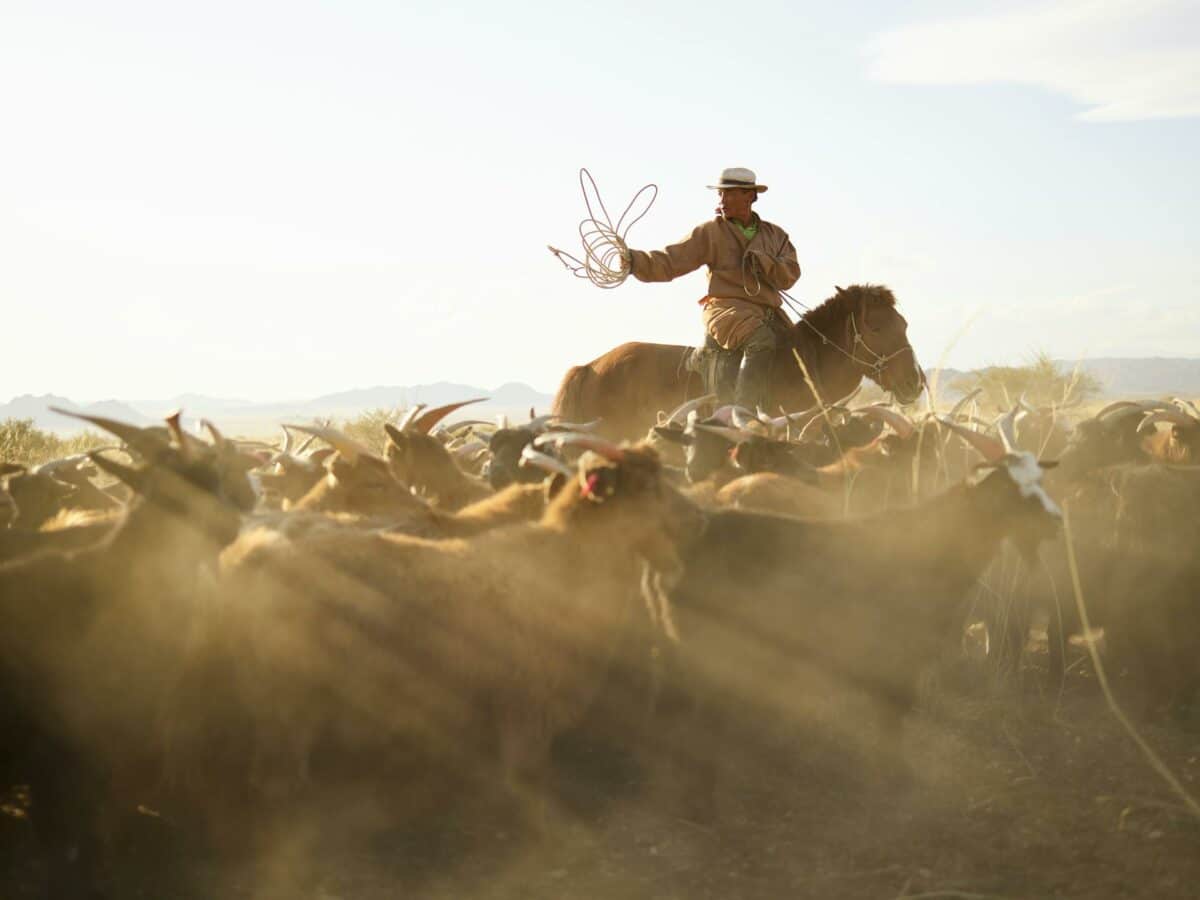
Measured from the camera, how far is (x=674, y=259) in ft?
40.4

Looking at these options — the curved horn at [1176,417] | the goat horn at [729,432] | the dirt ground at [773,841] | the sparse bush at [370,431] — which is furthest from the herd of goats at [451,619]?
the sparse bush at [370,431]

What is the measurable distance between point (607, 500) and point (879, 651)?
2.14m

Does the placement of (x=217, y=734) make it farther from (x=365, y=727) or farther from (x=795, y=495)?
(x=795, y=495)

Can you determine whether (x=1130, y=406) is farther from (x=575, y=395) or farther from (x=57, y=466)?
(x=57, y=466)

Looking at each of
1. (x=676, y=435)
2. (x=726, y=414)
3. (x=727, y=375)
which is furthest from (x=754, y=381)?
(x=676, y=435)

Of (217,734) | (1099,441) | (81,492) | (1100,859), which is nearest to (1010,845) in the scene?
(1100,859)

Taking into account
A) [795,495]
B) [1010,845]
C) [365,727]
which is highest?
[795,495]

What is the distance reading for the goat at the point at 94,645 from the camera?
5.35 m

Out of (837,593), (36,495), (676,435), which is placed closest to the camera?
(837,593)

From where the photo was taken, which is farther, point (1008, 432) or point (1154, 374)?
point (1154, 374)

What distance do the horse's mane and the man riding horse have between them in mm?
652

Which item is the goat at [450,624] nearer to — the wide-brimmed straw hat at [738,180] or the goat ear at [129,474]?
the goat ear at [129,474]

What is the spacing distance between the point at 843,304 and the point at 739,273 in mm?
1393

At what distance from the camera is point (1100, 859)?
19.5 ft
